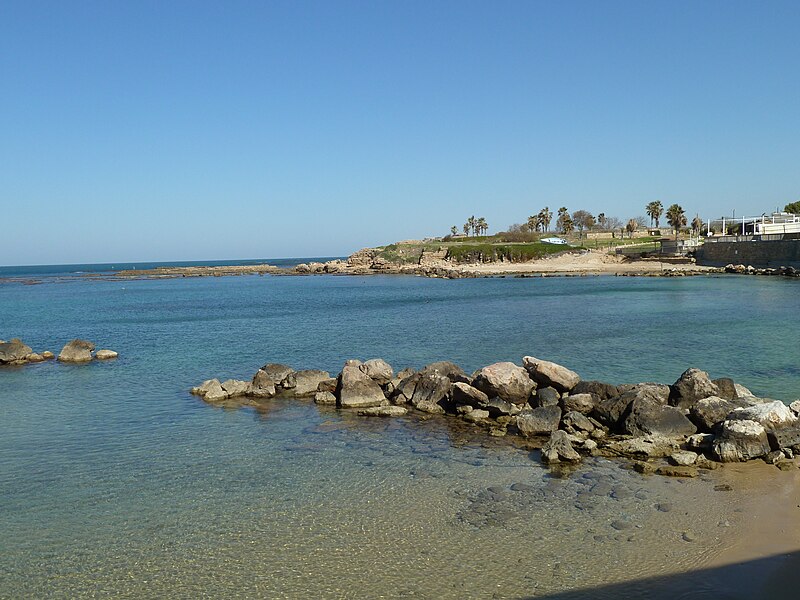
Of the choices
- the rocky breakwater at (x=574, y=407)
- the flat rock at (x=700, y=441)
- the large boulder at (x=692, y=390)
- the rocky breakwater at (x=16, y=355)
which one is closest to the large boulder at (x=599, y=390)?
the rocky breakwater at (x=574, y=407)

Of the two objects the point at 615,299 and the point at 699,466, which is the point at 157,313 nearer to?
the point at 615,299

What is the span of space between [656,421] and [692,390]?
7.86 feet

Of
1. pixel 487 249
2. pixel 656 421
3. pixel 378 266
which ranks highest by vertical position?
pixel 487 249

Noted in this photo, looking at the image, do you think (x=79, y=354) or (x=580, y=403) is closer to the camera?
(x=580, y=403)

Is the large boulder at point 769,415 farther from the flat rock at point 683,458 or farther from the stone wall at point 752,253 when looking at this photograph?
the stone wall at point 752,253

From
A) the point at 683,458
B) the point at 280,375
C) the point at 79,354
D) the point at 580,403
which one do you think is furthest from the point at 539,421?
the point at 79,354

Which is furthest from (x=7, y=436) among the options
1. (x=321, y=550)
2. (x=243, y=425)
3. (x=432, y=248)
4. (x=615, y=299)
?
(x=432, y=248)

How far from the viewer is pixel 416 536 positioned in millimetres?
10578

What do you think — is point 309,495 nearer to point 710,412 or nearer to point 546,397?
point 546,397

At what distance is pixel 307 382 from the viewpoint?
21938 millimetres

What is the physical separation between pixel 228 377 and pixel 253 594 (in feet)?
55.5

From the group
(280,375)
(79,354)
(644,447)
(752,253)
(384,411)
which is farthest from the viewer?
(752,253)

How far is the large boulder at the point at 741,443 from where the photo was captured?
13.4 metres

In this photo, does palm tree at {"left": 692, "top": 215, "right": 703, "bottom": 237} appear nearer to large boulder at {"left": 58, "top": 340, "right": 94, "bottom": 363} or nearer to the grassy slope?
the grassy slope
